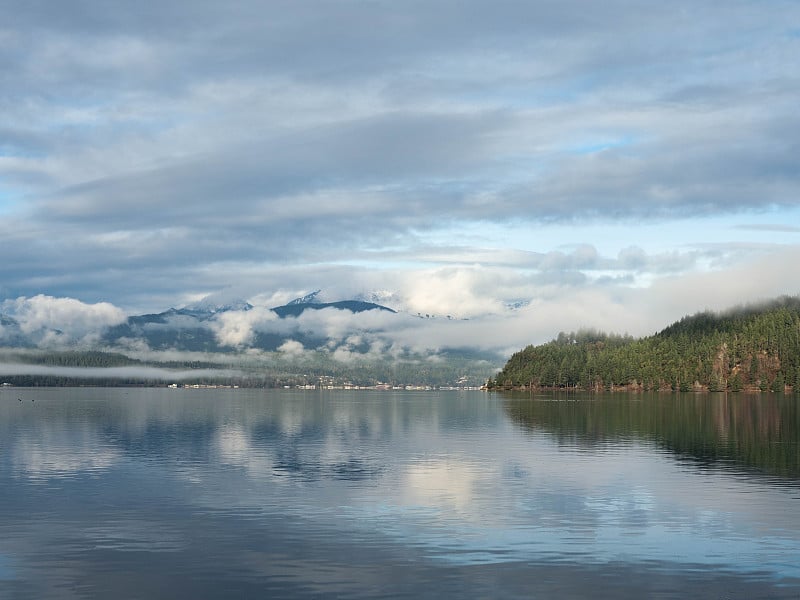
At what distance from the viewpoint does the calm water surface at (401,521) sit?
4353cm

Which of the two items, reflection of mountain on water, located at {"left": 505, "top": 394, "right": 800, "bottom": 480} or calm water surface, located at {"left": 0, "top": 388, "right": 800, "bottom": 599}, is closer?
calm water surface, located at {"left": 0, "top": 388, "right": 800, "bottom": 599}

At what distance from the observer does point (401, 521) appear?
5966 centimetres

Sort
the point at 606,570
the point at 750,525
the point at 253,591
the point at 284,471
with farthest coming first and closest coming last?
the point at 284,471 → the point at 750,525 → the point at 606,570 → the point at 253,591

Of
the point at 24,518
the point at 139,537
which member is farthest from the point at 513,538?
the point at 24,518

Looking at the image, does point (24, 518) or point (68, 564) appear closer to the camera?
point (68, 564)

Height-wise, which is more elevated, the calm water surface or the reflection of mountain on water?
the calm water surface

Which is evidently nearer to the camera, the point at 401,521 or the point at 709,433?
the point at 401,521

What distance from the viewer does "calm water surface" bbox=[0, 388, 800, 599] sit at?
1714 inches

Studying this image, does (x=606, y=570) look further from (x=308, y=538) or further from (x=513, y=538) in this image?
(x=308, y=538)

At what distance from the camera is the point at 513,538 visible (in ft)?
177

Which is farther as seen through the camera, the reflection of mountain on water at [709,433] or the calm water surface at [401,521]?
the reflection of mountain on water at [709,433]

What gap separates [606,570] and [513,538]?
895cm

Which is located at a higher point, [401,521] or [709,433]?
[401,521]

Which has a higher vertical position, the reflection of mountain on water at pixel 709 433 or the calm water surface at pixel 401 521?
the calm water surface at pixel 401 521
